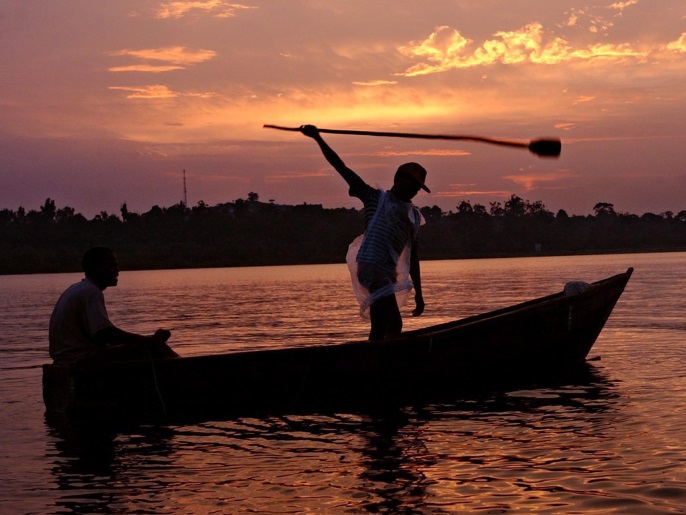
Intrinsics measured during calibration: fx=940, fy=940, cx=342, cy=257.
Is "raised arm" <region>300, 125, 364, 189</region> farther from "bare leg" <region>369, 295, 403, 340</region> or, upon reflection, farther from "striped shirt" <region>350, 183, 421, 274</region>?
"bare leg" <region>369, 295, 403, 340</region>

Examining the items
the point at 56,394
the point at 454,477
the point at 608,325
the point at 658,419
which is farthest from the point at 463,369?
the point at 608,325

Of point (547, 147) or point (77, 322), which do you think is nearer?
point (77, 322)

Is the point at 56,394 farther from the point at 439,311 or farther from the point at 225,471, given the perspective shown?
the point at 439,311

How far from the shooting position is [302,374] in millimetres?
9242

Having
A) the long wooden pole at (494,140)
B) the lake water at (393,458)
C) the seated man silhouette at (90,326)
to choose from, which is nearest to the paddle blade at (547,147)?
the long wooden pole at (494,140)

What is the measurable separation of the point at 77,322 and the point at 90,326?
189mm

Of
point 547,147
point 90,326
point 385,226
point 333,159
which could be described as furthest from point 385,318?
point 90,326

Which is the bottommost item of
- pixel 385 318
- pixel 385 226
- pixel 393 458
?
pixel 393 458

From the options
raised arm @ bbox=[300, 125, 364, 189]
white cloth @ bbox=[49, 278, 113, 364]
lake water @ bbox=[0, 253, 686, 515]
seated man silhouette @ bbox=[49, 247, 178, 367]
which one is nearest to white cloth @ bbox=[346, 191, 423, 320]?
raised arm @ bbox=[300, 125, 364, 189]

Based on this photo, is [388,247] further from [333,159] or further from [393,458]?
[393,458]

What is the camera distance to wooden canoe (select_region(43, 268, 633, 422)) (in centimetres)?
883

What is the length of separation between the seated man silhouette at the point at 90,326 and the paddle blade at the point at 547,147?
3.98 m

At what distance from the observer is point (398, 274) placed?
934cm

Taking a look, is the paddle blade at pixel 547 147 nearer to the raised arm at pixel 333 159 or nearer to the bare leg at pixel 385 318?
the raised arm at pixel 333 159
